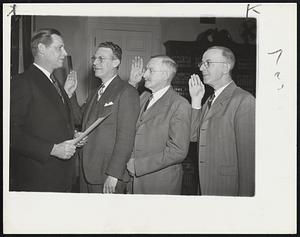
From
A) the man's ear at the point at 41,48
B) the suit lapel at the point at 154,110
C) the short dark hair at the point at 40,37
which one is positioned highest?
the short dark hair at the point at 40,37

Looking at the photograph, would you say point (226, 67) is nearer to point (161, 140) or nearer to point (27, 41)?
point (161, 140)

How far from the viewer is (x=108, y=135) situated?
7.11ft

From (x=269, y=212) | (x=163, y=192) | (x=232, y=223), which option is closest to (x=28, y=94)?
(x=163, y=192)

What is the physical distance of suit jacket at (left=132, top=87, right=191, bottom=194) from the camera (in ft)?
7.05

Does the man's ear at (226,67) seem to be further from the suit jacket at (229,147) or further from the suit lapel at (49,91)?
the suit lapel at (49,91)

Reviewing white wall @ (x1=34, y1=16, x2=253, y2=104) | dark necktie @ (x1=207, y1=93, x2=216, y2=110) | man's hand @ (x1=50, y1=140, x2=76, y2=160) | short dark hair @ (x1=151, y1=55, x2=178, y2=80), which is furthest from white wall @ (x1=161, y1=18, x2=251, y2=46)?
man's hand @ (x1=50, y1=140, x2=76, y2=160)

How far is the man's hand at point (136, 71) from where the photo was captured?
2168 mm

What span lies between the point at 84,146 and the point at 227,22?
1.03 meters

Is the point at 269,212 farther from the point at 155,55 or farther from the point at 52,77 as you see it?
the point at 52,77

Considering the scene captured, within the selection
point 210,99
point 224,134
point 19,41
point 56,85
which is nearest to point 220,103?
point 210,99

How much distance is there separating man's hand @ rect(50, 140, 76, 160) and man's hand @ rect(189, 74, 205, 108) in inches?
27.4

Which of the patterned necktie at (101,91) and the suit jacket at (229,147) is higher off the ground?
the patterned necktie at (101,91)

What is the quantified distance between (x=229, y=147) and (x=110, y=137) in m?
0.64

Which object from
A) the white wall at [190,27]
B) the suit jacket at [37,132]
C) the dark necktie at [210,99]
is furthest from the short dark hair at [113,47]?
the dark necktie at [210,99]
